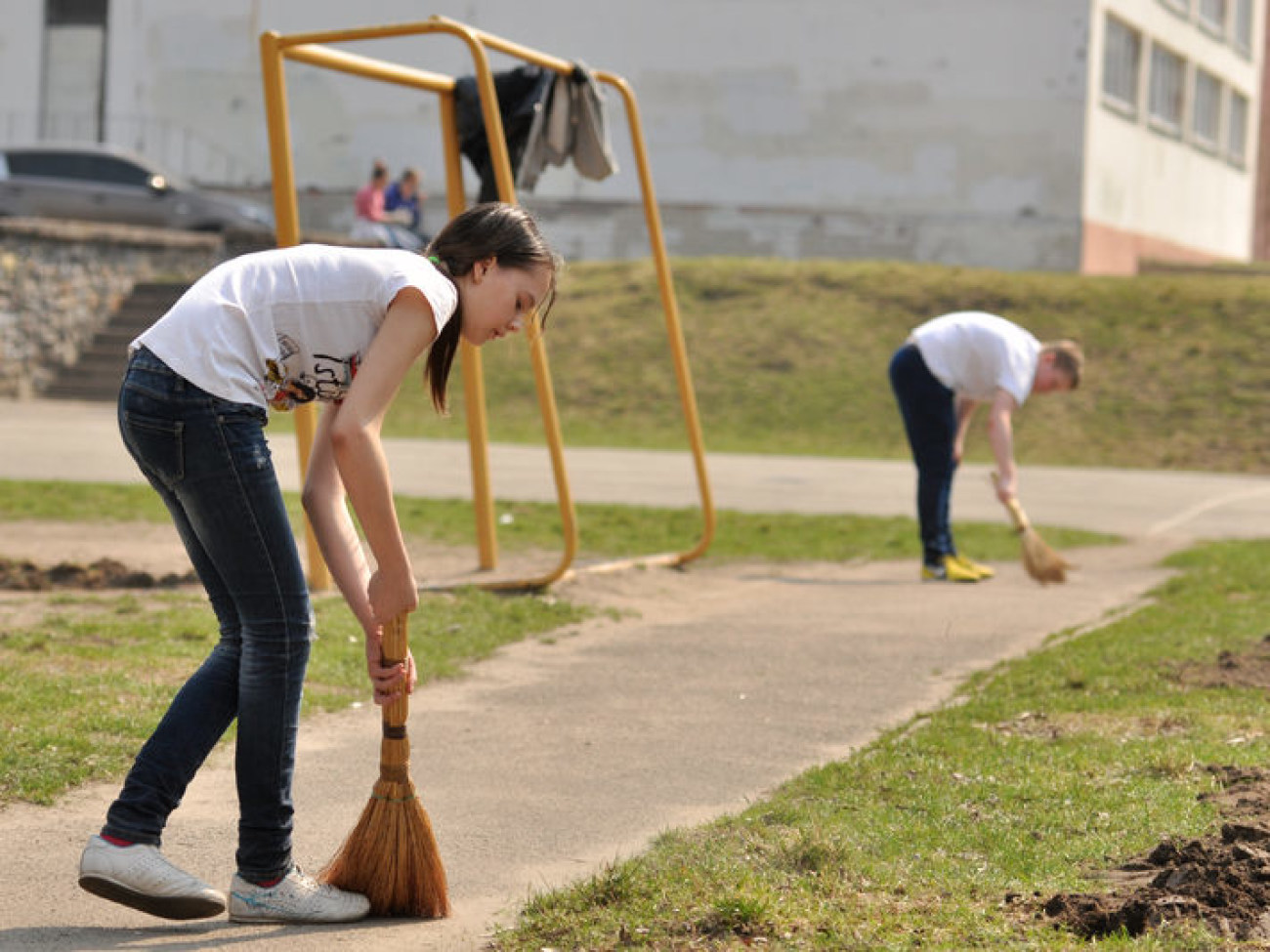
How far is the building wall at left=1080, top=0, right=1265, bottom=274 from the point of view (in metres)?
35.4

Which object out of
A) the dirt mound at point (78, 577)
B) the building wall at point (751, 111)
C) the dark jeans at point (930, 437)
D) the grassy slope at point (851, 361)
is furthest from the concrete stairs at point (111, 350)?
the dark jeans at point (930, 437)

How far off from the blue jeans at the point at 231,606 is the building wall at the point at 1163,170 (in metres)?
32.5

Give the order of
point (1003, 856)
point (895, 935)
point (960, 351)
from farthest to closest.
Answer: point (960, 351) < point (1003, 856) < point (895, 935)

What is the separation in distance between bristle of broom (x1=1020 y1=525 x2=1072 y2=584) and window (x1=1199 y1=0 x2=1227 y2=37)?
35698 millimetres

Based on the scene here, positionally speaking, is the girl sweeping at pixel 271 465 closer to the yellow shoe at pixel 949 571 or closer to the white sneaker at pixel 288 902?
the white sneaker at pixel 288 902

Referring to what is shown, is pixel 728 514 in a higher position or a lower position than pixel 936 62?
lower

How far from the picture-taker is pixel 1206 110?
43938 millimetres

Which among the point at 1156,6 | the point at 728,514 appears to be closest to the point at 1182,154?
the point at 1156,6

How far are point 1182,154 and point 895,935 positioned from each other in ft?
132

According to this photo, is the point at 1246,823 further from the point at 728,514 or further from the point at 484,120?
the point at 728,514

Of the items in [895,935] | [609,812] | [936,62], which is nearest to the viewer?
[895,935]

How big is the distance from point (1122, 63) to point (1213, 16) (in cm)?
830

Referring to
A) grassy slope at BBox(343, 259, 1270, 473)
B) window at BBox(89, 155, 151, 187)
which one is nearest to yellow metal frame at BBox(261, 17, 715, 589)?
grassy slope at BBox(343, 259, 1270, 473)

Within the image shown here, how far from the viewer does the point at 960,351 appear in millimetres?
10125
